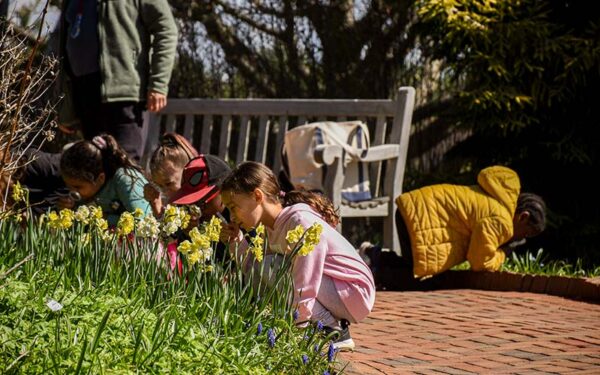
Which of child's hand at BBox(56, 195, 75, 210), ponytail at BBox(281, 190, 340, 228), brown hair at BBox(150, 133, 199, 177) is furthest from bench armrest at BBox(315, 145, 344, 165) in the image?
ponytail at BBox(281, 190, 340, 228)

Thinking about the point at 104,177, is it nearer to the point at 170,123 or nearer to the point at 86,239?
the point at 86,239

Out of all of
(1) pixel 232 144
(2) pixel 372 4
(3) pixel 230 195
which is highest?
(2) pixel 372 4

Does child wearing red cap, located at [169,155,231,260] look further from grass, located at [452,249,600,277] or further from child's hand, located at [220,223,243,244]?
grass, located at [452,249,600,277]

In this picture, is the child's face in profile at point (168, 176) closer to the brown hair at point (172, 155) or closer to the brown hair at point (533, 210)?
the brown hair at point (172, 155)

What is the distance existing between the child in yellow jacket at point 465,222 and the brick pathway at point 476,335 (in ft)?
0.74

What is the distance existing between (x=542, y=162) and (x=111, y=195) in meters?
3.97

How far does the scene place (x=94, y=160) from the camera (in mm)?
5773

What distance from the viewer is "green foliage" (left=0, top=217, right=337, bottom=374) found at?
3.17 meters

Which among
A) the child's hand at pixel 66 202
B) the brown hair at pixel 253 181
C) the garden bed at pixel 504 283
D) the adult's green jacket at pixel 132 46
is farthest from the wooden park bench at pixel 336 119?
the brown hair at pixel 253 181

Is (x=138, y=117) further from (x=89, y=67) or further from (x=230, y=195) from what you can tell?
(x=230, y=195)

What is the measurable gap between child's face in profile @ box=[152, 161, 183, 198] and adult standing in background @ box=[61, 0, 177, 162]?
0.71m

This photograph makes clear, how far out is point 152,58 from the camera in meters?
6.67

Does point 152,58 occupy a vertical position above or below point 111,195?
above

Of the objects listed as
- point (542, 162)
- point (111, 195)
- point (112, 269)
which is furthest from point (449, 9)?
point (112, 269)
